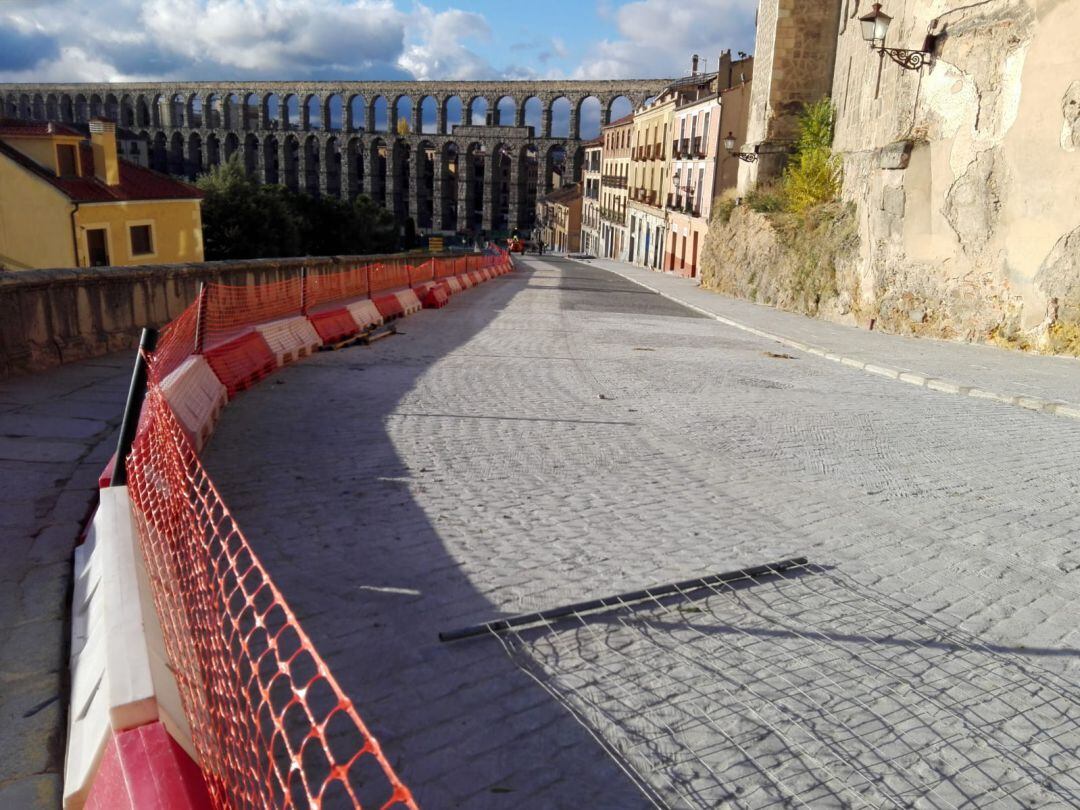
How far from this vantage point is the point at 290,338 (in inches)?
384

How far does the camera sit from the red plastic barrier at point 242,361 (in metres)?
7.59

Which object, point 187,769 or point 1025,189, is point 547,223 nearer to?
point 1025,189

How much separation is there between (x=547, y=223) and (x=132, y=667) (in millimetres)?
85806

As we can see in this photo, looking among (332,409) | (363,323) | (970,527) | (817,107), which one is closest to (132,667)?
(970,527)

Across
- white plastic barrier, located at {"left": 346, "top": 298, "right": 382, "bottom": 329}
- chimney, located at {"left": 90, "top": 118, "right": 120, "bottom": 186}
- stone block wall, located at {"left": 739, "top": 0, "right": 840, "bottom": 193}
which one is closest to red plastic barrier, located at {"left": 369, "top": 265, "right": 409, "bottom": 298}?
white plastic barrier, located at {"left": 346, "top": 298, "right": 382, "bottom": 329}

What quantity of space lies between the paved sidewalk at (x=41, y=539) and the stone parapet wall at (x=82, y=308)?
252mm

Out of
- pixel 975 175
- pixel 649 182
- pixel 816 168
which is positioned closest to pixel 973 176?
pixel 975 175

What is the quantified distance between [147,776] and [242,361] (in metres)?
6.54

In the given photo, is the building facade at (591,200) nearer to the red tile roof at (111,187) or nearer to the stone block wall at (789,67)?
the stone block wall at (789,67)

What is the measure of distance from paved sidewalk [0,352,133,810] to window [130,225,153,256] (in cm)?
1911

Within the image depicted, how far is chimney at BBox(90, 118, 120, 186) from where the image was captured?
23750mm

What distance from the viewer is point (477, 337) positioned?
13.0 metres

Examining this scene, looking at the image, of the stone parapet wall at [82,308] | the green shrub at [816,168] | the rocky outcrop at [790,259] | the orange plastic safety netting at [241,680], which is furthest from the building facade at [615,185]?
the orange plastic safety netting at [241,680]

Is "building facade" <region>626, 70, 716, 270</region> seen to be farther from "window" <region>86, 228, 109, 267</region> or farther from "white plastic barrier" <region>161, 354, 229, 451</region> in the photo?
"white plastic barrier" <region>161, 354, 229, 451</region>
